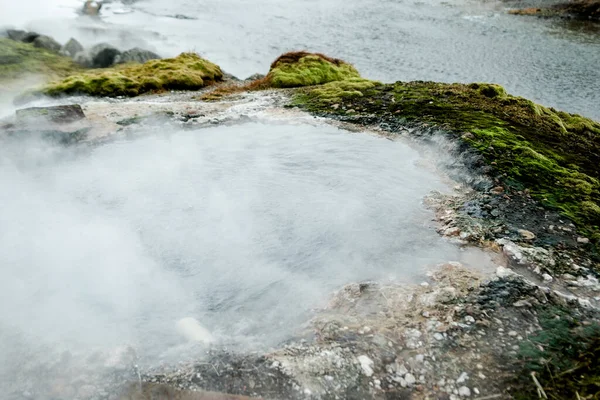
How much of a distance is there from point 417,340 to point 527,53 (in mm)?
30297

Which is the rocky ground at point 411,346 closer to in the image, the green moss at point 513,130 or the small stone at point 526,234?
the small stone at point 526,234

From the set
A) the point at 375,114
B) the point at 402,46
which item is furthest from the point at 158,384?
the point at 402,46

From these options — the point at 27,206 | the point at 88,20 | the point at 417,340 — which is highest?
the point at 417,340

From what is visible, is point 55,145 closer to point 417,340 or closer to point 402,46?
point 417,340

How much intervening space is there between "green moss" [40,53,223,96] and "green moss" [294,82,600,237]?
757 cm

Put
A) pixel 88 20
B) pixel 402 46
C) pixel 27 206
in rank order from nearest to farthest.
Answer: pixel 27 206 < pixel 402 46 < pixel 88 20

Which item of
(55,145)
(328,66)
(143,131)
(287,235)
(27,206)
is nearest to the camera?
(287,235)

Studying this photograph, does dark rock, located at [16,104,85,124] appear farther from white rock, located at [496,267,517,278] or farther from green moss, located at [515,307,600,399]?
green moss, located at [515,307,600,399]

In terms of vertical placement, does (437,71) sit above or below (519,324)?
below

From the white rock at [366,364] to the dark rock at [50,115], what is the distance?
10.1m

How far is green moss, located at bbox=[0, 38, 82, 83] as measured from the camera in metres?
21.7

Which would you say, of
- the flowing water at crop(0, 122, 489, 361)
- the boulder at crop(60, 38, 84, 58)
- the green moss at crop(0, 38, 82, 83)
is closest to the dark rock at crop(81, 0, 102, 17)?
the boulder at crop(60, 38, 84, 58)

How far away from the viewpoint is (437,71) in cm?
2739

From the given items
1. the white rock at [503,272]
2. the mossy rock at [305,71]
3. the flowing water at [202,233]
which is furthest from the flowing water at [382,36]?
the white rock at [503,272]
